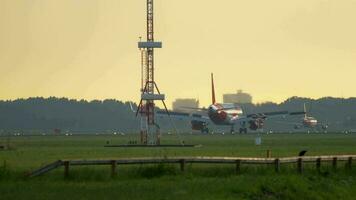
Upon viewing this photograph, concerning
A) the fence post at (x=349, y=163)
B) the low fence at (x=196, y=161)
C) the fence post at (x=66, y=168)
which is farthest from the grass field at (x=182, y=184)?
the fence post at (x=349, y=163)

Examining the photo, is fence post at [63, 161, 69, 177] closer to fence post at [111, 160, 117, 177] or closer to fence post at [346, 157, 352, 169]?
fence post at [111, 160, 117, 177]

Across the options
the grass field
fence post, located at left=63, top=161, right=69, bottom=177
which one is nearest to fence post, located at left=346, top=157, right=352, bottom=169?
the grass field

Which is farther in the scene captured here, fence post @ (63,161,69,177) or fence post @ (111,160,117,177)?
fence post @ (111,160,117,177)

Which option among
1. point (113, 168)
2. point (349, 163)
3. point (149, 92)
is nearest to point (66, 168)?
point (113, 168)

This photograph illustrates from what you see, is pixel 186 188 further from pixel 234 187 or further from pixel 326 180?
pixel 326 180

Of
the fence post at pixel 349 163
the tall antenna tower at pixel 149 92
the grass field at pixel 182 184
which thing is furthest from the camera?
the tall antenna tower at pixel 149 92

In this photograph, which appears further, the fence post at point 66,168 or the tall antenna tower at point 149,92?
the tall antenna tower at point 149,92

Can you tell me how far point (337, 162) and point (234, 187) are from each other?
18086 mm

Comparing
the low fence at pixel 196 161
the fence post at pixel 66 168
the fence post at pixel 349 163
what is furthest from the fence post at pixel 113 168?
the fence post at pixel 349 163

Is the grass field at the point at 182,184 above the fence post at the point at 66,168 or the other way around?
the other way around

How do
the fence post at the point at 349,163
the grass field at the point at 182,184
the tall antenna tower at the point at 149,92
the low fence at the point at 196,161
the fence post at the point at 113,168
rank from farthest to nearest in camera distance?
1. the tall antenna tower at the point at 149,92
2. the fence post at the point at 349,163
3. the fence post at the point at 113,168
4. the low fence at the point at 196,161
5. the grass field at the point at 182,184

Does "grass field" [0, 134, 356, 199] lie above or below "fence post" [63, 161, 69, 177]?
below

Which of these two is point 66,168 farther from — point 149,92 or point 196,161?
point 149,92

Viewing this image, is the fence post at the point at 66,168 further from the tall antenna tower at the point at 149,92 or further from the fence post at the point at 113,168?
the tall antenna tower at the point at 149,92
